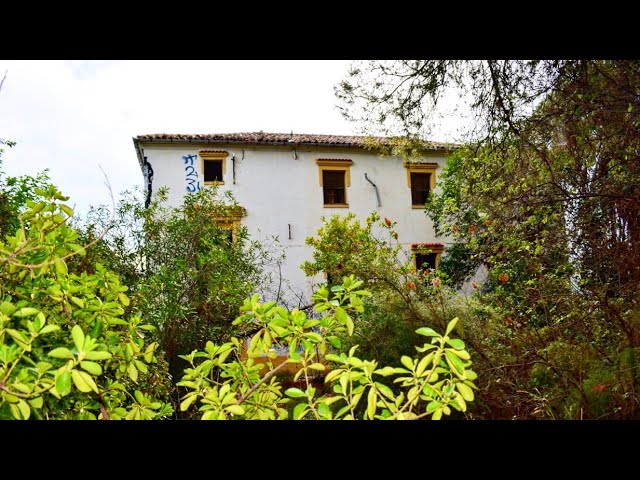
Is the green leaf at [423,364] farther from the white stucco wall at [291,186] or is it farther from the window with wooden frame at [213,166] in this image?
the window with wooden frame at [213,166]

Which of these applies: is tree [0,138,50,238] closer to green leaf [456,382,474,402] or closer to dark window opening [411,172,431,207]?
green leaf [456,382,474,402]

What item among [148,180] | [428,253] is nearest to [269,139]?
[148,180]

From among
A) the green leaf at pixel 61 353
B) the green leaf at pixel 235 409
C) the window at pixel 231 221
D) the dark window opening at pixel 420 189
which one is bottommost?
the green leaf at pixel 235 409

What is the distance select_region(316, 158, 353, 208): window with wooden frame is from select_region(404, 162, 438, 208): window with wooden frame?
38 centimetres

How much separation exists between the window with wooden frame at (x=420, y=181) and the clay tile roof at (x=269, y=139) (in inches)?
8.5

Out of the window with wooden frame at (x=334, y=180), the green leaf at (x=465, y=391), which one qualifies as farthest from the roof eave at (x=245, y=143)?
the green leaf at (x=465, y=391)

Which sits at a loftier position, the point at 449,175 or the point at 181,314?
the point at 449,175

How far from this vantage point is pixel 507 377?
2.48 metres

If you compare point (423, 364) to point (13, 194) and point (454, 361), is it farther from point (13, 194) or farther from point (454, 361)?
point (13, 194)

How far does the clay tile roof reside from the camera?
2.84 metres

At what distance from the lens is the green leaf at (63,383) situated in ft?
2.32

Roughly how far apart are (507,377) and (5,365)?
225 cm
